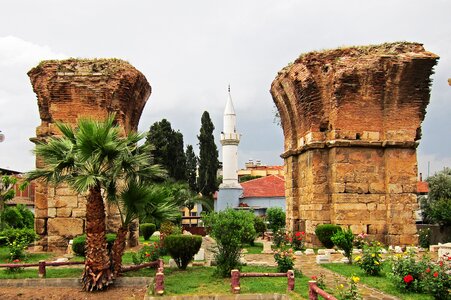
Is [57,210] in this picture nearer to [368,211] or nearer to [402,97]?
[368,211]

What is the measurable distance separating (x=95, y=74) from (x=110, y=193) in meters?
7.45

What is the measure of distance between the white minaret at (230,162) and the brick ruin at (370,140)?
2786 centimetres

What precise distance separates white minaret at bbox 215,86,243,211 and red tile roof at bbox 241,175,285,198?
1723 mm

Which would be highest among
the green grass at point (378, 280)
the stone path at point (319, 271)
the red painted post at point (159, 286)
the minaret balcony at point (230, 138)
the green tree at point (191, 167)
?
the minaret balcony at point (230, 138)

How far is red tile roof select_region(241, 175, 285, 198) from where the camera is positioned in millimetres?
47547

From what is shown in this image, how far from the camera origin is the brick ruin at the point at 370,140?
55.2ft

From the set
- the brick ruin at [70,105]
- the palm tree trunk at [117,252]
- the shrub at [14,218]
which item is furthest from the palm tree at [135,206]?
the shrub at [14,218]

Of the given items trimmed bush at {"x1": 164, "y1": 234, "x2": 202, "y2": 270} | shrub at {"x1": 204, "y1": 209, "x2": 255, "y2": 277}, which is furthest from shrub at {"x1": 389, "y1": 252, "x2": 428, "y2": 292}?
trimmed bush at {"x1": 164, "y1": 234, "x2": 202, "y2": 270}

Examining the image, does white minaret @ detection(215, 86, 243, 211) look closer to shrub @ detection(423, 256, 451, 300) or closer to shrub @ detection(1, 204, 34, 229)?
shrub @ detection(1, 204, 34, 229)

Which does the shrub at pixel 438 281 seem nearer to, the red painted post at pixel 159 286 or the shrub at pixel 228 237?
the shrub at pixel 228 237

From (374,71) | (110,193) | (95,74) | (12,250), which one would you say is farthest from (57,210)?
(374,71)

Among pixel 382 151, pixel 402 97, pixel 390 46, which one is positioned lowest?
pixel 382 151

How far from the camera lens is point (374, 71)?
55.7ft

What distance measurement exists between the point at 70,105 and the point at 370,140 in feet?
34.1
